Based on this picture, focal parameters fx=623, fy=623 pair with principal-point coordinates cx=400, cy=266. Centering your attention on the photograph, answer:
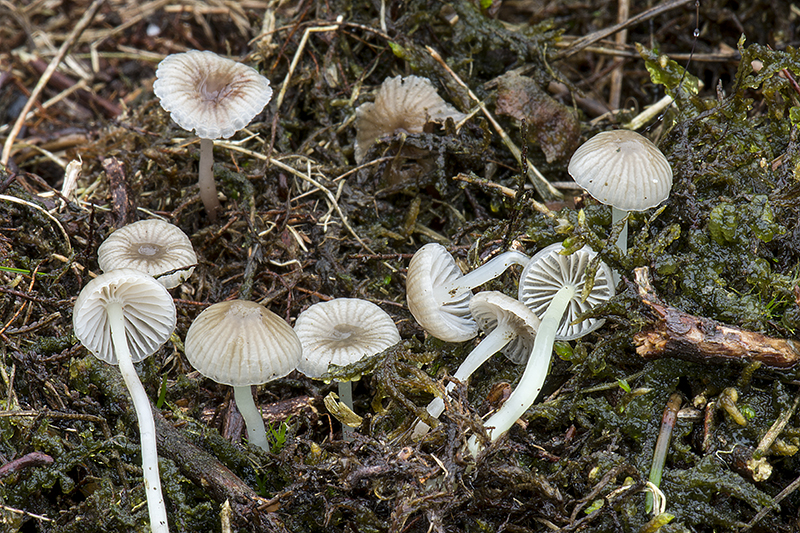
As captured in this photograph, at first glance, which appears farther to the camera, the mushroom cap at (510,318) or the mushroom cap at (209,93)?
the mushroom cap at (209,93)

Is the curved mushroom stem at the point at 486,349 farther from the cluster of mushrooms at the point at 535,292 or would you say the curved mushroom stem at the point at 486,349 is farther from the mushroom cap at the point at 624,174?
the mushroom cap at the point at 624,174

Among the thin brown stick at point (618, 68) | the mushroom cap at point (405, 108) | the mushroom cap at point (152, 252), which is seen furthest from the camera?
the thin brown stick at point (618, 68)

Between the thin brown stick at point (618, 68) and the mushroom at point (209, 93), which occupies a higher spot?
the mushroom at point (209, 93)

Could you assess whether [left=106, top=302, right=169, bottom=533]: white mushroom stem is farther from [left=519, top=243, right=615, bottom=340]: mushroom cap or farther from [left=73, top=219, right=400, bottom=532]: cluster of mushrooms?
[left=519, top=243, right=615, bottom=340]: mushroom cap

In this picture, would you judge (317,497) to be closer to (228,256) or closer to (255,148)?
(228,256)

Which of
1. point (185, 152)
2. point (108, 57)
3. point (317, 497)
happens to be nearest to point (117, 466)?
point (317, 497)

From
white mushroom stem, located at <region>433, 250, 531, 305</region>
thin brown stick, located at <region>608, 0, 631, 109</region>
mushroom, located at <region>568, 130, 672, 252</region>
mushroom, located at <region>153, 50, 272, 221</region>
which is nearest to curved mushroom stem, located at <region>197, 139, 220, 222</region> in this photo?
mushroom, located at <region>153, 50, 272, 221</region>

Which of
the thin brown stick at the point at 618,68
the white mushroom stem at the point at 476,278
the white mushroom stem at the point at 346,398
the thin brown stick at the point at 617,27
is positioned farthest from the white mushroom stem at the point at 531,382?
the thin brown stick at the point at 618,68
